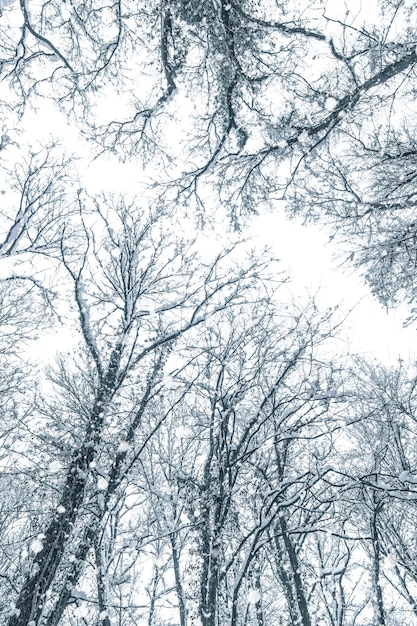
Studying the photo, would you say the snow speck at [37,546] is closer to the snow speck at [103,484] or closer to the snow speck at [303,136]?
the snow speck at [103,484]

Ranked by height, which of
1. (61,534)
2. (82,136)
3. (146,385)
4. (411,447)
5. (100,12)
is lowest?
(61,534)

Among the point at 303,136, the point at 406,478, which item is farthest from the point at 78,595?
the point at 303,136

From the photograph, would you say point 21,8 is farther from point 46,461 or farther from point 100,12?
point 46,461

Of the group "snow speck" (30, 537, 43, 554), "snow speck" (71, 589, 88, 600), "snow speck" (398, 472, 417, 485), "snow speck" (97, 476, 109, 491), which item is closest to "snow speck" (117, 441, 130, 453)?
Result: "snow speck" (97, 476, 109, 491)

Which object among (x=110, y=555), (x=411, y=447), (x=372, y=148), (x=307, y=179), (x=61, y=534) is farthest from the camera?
(x=411, y=447)

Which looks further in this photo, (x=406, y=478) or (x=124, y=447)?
(x=124, y=447)

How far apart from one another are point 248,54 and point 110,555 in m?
7.60

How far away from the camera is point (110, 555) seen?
6465mm

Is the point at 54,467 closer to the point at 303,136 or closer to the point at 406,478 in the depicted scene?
the point at 406,478

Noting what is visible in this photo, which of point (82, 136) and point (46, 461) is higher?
point (82, 136)

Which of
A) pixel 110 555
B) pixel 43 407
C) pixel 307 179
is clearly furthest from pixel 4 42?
pixel 110 555

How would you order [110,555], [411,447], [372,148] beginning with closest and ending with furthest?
[372,148] → [110,555] → [411,447]

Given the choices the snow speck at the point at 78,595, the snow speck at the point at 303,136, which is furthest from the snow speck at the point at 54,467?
the snow speck at the point at 303,136

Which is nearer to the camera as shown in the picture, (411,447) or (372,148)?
(372,148)
